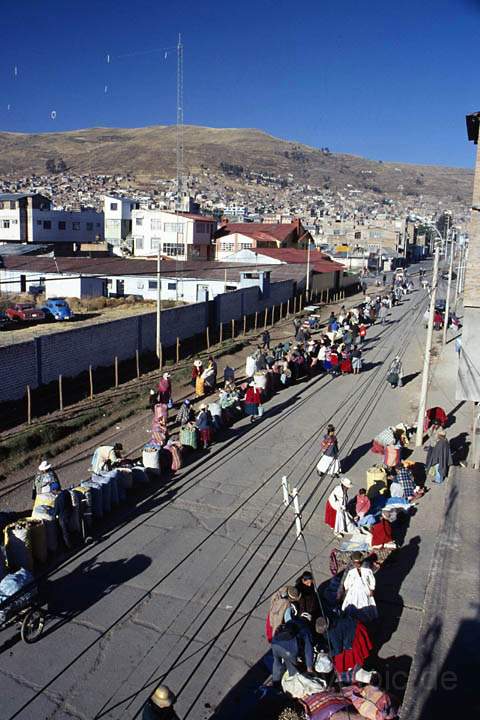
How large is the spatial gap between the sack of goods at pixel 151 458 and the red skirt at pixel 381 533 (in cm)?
475

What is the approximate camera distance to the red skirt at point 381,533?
34.9 ft

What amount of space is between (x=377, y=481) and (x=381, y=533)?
94.2 inches

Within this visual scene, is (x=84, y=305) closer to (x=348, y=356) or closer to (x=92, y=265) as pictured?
(x=92, y=265)

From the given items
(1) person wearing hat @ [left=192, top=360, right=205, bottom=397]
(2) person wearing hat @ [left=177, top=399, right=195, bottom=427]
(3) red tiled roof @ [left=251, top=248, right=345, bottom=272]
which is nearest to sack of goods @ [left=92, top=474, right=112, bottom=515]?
(2) person wearing hat @ [left=177, top=399, right=195, bottom=427]

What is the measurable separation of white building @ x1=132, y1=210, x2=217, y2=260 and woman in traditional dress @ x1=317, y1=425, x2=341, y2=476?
170 feet

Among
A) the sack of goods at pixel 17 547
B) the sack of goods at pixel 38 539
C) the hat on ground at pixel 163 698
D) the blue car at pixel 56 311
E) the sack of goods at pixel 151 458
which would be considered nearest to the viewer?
the hat on ground at pixel 163 698

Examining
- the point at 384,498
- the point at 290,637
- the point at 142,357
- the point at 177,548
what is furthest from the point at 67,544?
the point at 142,357

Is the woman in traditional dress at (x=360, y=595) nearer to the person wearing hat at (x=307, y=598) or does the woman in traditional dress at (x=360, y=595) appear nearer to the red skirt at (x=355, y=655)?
the person wearing hat at (x=307, y=598)

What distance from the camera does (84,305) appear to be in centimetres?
4216

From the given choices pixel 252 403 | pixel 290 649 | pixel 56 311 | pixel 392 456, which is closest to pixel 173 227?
pixel 56 311

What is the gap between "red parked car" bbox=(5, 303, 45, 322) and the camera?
35500 mm

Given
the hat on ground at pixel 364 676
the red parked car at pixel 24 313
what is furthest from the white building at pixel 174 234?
the hat on ground at pixel 364 676

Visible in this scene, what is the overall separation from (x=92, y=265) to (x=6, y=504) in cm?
3783

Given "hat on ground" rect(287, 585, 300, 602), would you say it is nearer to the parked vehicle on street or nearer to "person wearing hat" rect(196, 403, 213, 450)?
"person wearing hat" rect(196, 403, 213, 450)
